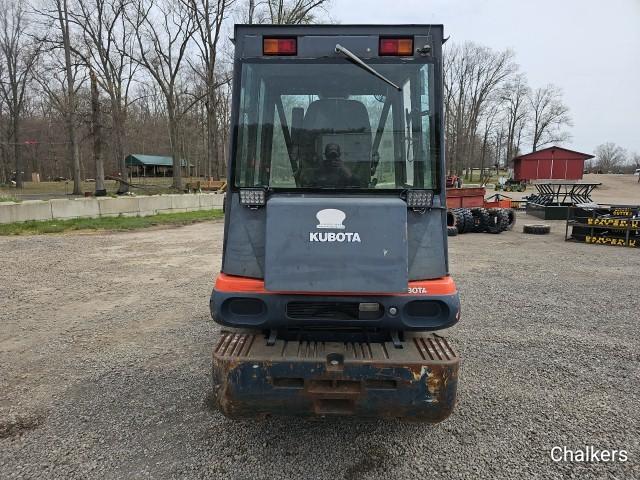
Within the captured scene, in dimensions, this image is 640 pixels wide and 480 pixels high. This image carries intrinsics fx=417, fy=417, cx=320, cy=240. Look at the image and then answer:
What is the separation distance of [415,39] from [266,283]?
1.88 meters

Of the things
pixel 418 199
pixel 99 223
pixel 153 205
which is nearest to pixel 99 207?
pixel 99 223

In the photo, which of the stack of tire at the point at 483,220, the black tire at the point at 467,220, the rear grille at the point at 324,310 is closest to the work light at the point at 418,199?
the rear grille at the point at 324,310

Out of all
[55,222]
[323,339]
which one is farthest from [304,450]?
[55,222]

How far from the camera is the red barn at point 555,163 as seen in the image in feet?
170

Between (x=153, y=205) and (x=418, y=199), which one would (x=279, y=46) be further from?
(x=153, y=205)

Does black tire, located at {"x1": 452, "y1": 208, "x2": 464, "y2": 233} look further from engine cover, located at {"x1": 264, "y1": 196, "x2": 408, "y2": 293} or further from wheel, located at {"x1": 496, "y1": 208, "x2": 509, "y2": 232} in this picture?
engine cover, located at {"x1": 264, "y1": 196, "x2": 408, "y2": 293}

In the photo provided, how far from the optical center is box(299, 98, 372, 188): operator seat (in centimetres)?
284

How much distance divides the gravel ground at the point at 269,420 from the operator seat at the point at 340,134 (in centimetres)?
184

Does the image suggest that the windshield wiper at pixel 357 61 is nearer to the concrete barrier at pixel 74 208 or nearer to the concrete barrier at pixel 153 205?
the concrete barrier at pixel 74 208

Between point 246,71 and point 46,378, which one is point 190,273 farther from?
point 246,71

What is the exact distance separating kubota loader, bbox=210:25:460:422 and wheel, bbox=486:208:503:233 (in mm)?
12720

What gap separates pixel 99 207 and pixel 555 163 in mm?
52776

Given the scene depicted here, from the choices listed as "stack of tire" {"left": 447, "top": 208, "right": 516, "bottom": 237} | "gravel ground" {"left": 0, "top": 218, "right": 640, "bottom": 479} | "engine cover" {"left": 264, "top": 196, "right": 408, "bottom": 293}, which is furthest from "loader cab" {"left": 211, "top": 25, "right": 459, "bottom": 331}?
"stack of tire" {"left": 447, "top": 208, "right": 516, "bottom": 237}

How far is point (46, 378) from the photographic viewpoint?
3824 millimetres
